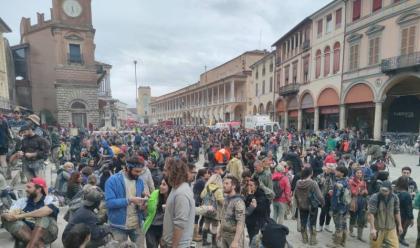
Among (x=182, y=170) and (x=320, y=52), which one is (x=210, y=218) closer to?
(x=182, y=170)

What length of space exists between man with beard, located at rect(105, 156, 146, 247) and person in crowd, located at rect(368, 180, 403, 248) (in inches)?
139

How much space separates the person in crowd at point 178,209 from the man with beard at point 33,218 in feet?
5.63

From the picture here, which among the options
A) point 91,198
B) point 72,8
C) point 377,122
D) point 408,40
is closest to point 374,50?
point 408,40

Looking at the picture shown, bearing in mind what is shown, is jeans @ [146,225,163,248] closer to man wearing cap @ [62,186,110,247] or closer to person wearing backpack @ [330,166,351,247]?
man wearing cap @ [62,186,110,247]

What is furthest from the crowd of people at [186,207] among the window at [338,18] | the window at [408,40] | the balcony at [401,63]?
the window at [338,18]

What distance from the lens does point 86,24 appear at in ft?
94.8

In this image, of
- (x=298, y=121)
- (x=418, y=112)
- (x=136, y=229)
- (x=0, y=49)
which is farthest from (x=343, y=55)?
(x=0, y=49)

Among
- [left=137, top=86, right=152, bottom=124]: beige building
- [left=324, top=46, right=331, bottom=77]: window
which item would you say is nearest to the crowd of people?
[left=324, top=46, right=331, bottom=77]: window

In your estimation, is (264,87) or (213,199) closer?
(213,199)

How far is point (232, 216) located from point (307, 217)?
247 centimetres

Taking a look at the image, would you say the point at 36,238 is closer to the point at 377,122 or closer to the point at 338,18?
the point at 377,122

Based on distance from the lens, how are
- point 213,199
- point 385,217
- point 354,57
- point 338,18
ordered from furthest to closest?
point 338,18 → point 354,57 → point 213,199 → point 385,217

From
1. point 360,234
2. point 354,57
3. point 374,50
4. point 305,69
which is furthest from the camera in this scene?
point 305,69

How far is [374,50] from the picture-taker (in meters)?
20.0
